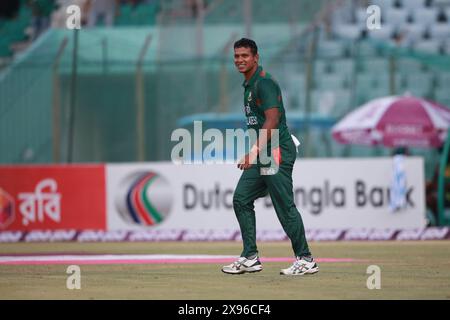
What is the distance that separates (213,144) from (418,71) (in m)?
4.25

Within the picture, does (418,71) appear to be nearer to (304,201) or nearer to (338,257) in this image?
(304,201)

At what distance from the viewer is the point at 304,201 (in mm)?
20125

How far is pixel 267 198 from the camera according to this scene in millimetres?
20094

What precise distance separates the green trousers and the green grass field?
35 cm

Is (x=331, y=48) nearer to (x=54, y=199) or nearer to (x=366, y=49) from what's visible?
(x=366, y=49)

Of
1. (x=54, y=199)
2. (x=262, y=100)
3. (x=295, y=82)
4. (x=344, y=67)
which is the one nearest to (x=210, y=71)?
(x=295, y=82)

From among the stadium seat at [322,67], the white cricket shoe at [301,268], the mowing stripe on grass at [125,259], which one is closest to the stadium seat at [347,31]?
the stadium seat at [322,67]

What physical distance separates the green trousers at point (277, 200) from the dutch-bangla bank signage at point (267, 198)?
841cm

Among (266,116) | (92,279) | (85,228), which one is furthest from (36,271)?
(85,228)

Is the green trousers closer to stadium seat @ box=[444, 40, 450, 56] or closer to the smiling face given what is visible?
the smiling face

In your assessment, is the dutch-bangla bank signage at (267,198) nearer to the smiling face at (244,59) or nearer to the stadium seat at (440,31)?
the stadium seat at (440,31)

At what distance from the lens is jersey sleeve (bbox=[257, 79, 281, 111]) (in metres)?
11.2

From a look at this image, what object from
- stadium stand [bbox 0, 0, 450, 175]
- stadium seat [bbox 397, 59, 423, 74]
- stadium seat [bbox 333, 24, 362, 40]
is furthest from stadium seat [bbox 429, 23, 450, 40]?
stadium seat [bbox 397, 59, 423, 74]

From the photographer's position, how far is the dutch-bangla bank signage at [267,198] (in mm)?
20109
